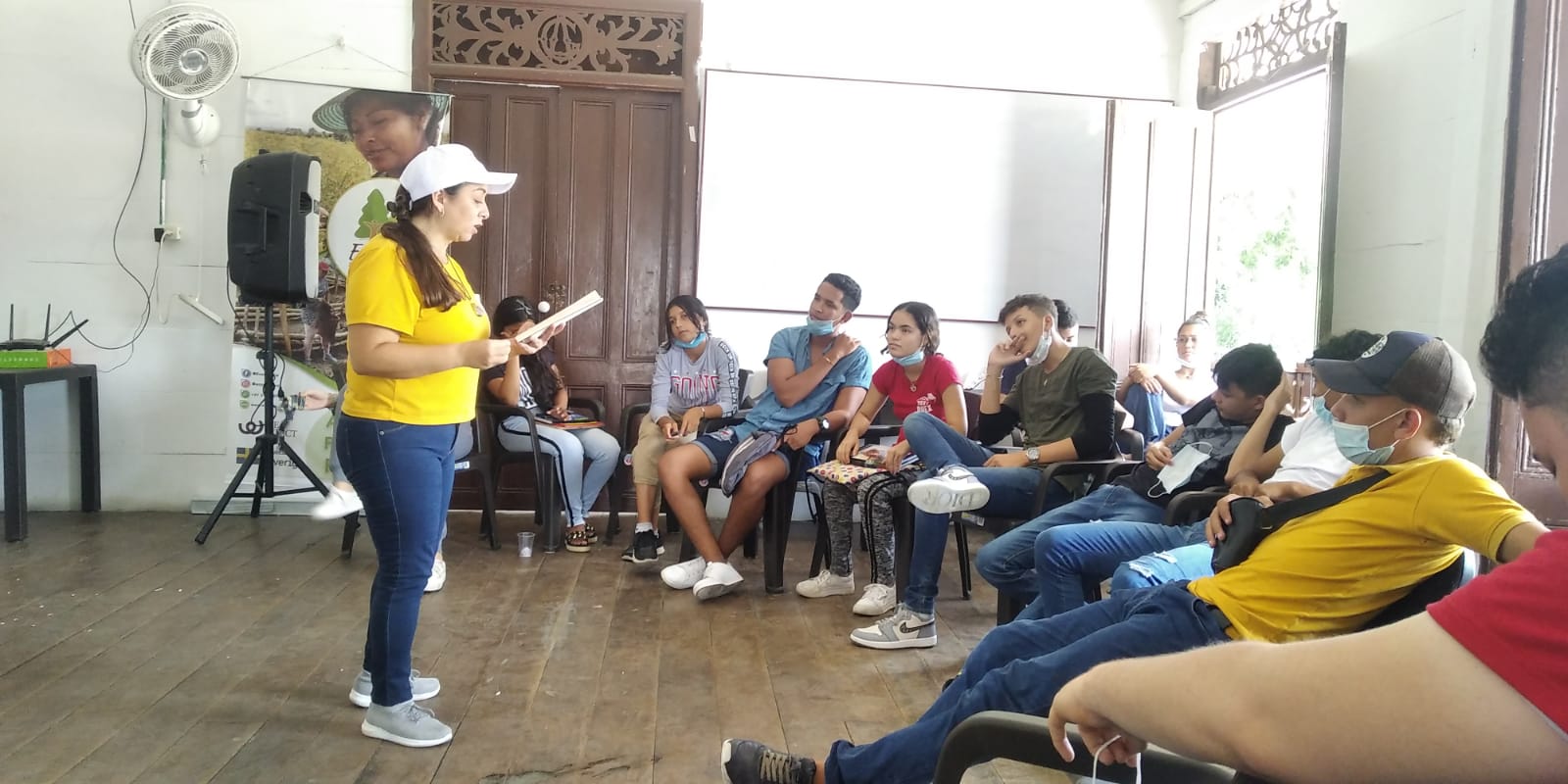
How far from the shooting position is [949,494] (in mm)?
2943

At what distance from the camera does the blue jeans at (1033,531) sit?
265 cm

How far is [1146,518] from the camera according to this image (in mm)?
2631

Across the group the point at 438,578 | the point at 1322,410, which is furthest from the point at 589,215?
the point at 1322,410

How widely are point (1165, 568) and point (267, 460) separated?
3.83m

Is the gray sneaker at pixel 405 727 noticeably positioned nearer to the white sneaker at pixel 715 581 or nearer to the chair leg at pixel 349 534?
the white sneaker at pixel 715 581

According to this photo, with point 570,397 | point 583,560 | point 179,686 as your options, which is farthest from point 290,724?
point 570,397

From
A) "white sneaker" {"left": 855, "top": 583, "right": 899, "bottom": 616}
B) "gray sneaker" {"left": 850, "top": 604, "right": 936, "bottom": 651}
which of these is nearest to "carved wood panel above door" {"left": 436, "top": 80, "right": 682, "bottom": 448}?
"white sneaker" {"left": 855, "top": 583, "right": 899, "bottom": 616}

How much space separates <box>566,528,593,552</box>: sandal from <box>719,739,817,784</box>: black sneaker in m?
2.37

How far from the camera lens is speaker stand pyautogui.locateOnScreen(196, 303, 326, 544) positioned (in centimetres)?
423

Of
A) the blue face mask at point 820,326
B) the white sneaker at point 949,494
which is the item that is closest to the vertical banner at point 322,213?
the blue face mask at point 820,326

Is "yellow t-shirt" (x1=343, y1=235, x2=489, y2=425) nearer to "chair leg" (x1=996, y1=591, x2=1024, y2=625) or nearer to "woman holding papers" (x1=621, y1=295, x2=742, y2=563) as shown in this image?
"chair leg" (x1=996, y1=591, x2=1024, y2=625)

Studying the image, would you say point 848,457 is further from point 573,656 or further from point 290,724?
point 290,724

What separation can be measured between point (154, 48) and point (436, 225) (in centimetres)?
290

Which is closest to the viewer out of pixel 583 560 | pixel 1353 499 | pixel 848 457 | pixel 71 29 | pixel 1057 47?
pixel 1353 499
